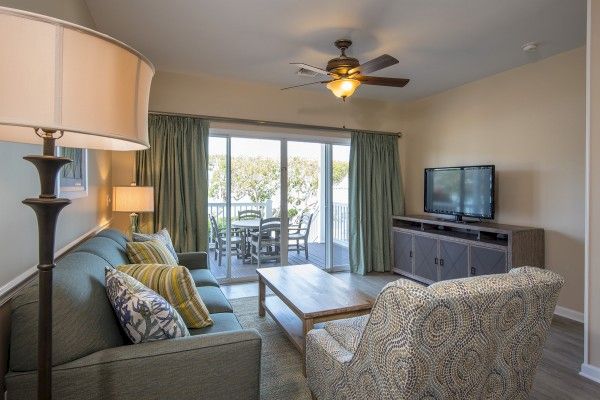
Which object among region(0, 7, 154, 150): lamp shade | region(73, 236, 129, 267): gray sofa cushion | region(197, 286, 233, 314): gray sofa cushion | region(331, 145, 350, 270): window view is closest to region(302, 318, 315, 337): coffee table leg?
region(197, 286, 233, 314): gray sofa cushion

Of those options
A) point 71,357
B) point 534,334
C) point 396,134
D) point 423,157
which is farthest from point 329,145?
point 71,357

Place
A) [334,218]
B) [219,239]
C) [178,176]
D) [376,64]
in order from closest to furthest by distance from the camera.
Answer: [376,64], [178,176], [219,239], [334,218]

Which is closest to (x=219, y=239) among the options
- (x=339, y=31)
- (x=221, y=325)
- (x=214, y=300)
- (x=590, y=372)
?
(x=214, y=300)

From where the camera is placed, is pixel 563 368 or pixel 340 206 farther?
pixel 340 206

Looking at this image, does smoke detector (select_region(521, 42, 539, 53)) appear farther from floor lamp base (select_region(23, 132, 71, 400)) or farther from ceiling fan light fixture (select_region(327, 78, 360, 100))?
floor lamp base (select_region(23, 132, 71, 400))

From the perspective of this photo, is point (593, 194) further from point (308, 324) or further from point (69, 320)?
point (69, 320)

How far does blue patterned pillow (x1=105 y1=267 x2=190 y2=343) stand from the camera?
1.35 metres

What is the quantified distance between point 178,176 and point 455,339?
11.3 ft

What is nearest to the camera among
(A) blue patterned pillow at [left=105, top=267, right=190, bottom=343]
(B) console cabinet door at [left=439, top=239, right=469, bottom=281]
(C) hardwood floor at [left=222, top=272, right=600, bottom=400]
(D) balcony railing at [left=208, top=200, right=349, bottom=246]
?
(A) blue patterned pillow at [left=105, top=267, right=190, bottom=343]

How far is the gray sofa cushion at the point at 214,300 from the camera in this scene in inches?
84.9

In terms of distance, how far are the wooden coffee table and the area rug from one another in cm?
16

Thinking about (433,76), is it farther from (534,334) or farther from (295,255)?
(534,334)

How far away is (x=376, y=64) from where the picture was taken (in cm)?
250

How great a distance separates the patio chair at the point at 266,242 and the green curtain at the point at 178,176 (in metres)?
0.81
